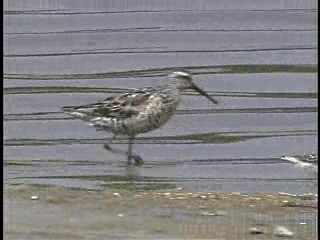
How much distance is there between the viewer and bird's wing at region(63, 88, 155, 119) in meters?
12.8

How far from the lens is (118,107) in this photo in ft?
42.1

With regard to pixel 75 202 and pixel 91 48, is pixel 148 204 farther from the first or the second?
pixel 91 48

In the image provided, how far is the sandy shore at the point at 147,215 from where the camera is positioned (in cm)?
776

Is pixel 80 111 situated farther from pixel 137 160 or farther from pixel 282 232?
pixel 282 232

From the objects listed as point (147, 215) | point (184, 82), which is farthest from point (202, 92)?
point (147, 215)

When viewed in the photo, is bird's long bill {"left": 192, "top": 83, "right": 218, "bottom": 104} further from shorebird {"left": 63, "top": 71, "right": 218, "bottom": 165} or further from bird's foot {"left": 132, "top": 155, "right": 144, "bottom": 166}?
bird's foot {"left": 132, "top": 155, "right": 144, "bottom": 166}

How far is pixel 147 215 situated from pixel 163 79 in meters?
7.23

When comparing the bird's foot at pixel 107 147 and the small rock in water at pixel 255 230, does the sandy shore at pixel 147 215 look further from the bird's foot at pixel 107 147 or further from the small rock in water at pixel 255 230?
the bird's foot at pixel 107 147

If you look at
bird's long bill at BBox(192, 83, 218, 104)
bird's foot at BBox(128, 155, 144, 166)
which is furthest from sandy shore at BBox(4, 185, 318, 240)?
bird's long bill at BBox(192, 83, 218, 104)

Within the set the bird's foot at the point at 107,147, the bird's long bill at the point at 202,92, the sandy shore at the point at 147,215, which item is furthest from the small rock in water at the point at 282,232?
the bird's long bill at the point at 202,92

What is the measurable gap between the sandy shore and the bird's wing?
10.7 ft

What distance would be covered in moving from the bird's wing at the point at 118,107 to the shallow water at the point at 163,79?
0.32 metres

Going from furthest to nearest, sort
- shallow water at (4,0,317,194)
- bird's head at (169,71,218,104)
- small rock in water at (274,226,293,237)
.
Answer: bird's head at (169,71,218,104)
shallow water at (4,0,317,194)
small rock in water at (274,226,293,237)

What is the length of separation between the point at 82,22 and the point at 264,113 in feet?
15.5
